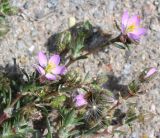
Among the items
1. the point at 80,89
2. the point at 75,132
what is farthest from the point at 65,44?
the point at 75,132

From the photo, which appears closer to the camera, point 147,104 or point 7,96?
point 7,96

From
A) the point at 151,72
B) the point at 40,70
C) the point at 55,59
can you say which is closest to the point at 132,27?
the point at 151,72

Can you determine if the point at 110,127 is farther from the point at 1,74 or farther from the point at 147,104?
the point at 1,74

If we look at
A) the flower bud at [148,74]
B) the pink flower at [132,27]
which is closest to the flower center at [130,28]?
the pink flower at [132,27]

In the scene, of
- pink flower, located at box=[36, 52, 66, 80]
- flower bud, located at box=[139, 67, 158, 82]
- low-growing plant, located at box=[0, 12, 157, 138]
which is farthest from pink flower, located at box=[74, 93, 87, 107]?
flower bud, located at box=[139, 67, 158, 82]

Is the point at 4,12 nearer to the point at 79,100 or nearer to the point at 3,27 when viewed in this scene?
the point at 3,27

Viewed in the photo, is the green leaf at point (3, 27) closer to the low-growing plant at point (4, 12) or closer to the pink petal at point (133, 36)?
the low-growing plant at point (4, 12)
